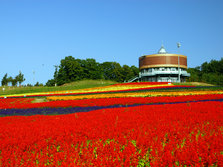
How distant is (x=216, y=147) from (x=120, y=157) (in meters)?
2.54

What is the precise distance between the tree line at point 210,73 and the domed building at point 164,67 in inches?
450

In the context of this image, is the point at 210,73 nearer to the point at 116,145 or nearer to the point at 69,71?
the point at 69,71

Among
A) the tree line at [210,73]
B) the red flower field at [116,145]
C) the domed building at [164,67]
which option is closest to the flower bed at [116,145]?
the red flower field at [116,145]

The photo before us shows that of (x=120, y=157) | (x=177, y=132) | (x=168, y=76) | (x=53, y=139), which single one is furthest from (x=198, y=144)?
(x=168, y=76)

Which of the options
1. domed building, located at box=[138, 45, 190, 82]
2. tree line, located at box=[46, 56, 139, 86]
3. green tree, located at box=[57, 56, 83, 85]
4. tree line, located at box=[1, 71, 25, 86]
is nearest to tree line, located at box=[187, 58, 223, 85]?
domed building, located at box=[138, 45, 190, 82]

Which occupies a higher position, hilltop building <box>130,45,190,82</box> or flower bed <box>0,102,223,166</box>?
hilltop building <box>130,45,190,82</box>

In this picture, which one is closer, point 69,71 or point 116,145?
point 116,145

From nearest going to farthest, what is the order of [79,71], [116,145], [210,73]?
[116,145] → [79,71] → [210,73]

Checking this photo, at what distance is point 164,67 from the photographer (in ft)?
287

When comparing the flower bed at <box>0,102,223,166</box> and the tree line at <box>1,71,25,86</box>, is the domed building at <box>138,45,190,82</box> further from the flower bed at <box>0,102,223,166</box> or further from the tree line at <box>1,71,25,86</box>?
the flower bed at <box>0,102,223,166</box>

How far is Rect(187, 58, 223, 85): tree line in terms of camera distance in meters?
90.1

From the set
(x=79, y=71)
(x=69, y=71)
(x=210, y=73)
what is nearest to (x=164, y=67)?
(x=210, y=73)

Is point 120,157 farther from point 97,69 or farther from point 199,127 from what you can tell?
point 97,69

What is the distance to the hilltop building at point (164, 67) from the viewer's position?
84688 millimetres
